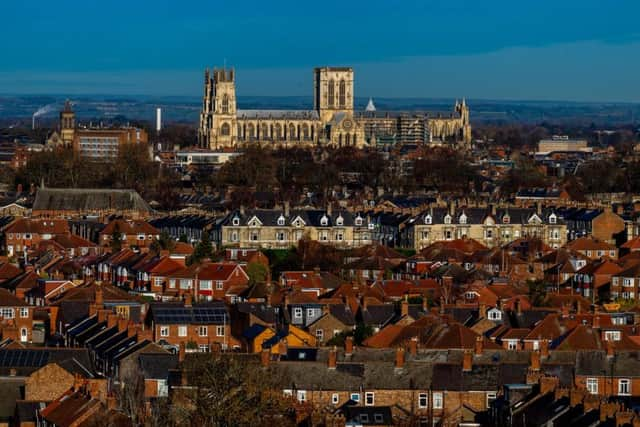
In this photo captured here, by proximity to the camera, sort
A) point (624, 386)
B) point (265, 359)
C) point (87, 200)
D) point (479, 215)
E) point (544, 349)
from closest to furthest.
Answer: point (265, 359) → point (624, 386) → point (544, 349) → point (479, 215) → point (87, 200)

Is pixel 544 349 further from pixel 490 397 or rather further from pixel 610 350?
pixel 490 397

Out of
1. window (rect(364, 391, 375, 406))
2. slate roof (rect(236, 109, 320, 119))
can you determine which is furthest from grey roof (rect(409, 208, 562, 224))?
slate roof (rect(236, 109, 320, 119))

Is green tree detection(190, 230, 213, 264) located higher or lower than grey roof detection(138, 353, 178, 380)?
lower

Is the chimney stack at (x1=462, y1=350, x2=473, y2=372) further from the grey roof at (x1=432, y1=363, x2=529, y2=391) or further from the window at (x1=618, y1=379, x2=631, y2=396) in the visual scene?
the window at (x1=618, y1=379, x2=631, y2=396)

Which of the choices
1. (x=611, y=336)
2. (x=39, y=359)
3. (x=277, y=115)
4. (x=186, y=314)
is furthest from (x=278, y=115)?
(x=39, y=359)

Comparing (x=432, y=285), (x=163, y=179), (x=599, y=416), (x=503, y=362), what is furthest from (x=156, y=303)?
(x=163, y=179)

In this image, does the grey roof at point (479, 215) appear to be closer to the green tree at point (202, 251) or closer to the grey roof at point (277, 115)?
the green tree at point (202, 251)
